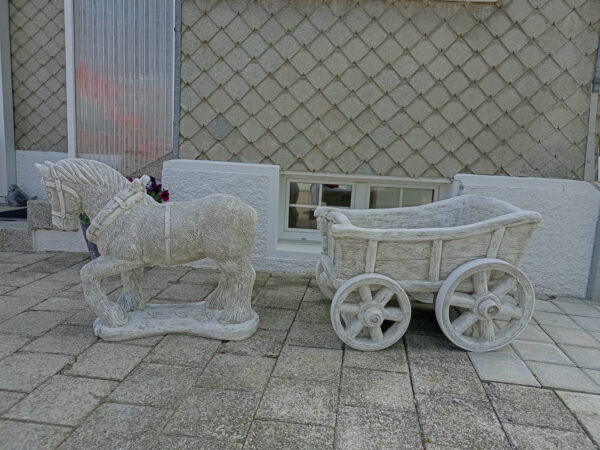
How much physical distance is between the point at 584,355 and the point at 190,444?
2.34 meters

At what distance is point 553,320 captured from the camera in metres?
3.22

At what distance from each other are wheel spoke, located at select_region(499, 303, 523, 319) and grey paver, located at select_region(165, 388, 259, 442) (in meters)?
1.50

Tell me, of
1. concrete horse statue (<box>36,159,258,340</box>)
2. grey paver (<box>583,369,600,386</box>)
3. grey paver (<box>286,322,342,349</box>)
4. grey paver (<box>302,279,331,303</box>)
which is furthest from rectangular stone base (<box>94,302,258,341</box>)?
grey paver (<box>583,369,600,386</box>)

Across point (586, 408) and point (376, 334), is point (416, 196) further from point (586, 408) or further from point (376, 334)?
point (586, 408)

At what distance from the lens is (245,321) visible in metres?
2.67

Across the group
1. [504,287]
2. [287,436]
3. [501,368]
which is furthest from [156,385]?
[504,287]

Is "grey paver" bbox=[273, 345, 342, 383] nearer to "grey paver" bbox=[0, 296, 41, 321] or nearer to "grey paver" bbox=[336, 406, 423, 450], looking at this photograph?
"grey paver" bbox=[336, 406, 423, 450]

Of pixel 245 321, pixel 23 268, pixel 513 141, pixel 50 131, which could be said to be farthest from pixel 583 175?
pixel 50 131

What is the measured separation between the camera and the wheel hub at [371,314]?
2.49 m

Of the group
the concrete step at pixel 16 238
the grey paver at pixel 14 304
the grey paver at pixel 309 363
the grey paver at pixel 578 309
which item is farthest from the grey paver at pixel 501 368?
the concrete step at pixel 16 238

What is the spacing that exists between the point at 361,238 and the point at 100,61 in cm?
335

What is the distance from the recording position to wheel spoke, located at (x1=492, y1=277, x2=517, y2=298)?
8.41ft

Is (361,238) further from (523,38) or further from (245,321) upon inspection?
(523,38)

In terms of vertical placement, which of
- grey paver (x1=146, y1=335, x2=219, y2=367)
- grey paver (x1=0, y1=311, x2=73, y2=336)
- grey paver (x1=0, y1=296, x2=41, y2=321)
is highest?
grey paver (x1=146, y1=335, x2=219, y2=367)
